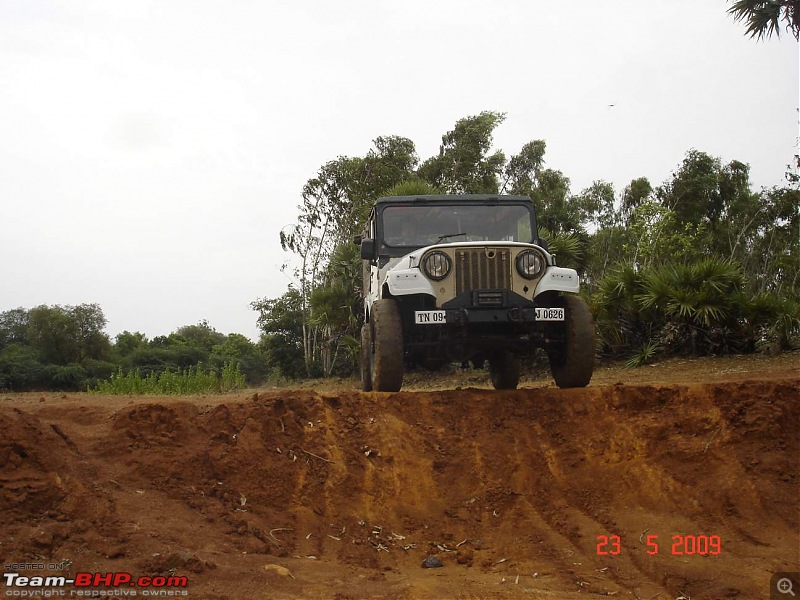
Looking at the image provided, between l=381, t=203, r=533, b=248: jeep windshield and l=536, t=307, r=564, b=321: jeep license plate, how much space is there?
162cm

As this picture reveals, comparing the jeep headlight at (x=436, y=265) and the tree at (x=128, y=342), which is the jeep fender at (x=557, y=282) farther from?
the tree at (x=128, y=342)

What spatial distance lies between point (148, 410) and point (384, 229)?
3.54 metres

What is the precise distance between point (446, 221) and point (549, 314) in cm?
202

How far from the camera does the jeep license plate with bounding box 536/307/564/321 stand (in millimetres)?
7191

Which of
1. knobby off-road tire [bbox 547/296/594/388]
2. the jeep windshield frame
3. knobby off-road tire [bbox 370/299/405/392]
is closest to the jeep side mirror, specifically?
the jeep windshield frame

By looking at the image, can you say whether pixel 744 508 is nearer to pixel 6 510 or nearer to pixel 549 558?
pixel 549 558

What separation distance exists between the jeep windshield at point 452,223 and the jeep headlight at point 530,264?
1.24 metres

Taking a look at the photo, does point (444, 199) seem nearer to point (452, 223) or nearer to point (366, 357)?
point (452, 223)

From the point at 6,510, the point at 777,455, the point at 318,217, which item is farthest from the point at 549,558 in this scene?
the point at 318,217

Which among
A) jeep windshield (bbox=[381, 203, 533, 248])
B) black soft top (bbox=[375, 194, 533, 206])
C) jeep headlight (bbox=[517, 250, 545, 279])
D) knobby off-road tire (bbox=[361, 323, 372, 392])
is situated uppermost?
black soft top (bbox=[375, 194, 533, 206])

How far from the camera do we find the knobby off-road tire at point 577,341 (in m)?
7.62

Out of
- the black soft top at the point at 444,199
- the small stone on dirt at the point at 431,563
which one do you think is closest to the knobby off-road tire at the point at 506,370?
the black soft top at the point at 444,199

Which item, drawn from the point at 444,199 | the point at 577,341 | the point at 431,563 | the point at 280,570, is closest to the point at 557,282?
the point at 577,341

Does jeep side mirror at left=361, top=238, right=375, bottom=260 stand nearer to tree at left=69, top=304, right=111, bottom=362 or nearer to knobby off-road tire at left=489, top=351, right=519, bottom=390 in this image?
knobby off-road tire at left=489, top=351, right=519, bottom=390
